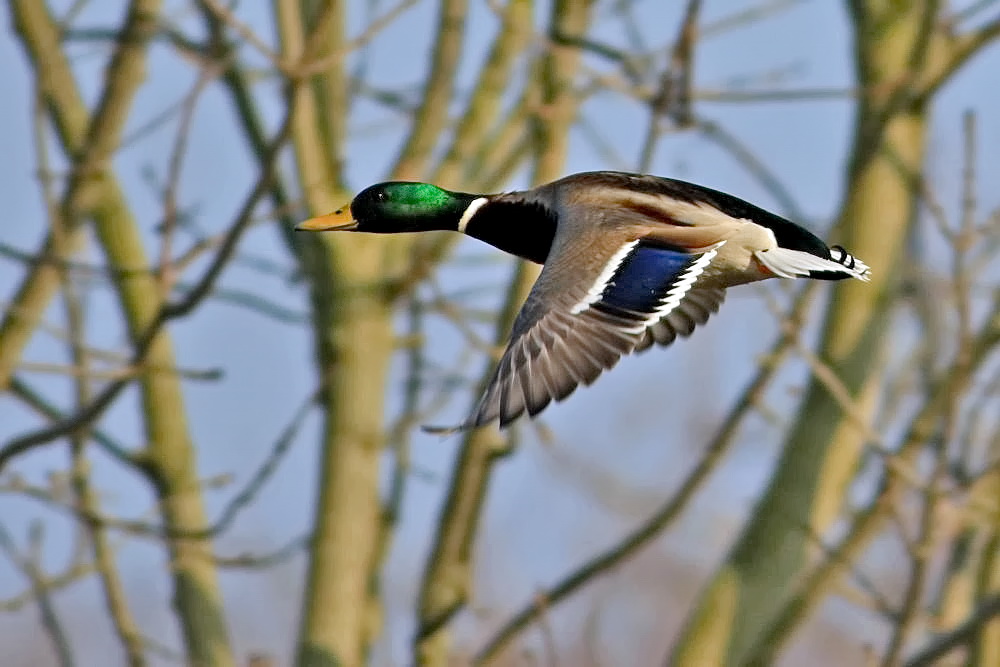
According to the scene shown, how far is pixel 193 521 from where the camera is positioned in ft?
17.9

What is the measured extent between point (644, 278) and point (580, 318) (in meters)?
0.24

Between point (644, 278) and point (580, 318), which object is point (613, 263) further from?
point (580, 318)

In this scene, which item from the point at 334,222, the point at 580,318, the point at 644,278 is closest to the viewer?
the point at 580,318

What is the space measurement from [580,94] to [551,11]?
0.27 m

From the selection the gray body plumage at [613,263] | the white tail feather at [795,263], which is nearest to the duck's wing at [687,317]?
the gray body plumage at [613,263]

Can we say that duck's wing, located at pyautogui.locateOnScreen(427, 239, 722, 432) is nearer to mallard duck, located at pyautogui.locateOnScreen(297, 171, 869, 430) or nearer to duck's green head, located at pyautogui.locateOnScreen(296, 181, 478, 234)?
mallard duck, located at pyautogui.locateOnScreen(297, 171, 869, 430)

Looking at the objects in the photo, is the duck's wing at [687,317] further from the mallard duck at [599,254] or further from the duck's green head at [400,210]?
the duck's green head at [400,210]

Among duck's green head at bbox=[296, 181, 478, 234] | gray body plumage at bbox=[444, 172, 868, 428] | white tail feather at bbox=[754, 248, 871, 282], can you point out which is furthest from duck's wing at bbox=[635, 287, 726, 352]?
duck's green head at bbox=[296, 181, 478, 234]

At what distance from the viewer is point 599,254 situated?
3.52 meters

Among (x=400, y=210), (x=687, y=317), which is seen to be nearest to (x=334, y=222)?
(x=400, y=210)

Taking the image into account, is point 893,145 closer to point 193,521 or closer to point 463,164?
point 463,164

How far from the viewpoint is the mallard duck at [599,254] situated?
3.17m

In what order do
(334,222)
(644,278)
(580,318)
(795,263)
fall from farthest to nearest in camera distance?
(334,222) → (795,263) → (644,278) → (580,318)

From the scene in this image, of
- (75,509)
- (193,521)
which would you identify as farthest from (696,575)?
(75,509)
